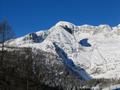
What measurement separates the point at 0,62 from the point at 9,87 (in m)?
5.86

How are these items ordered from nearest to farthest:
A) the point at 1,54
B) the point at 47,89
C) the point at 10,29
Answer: the point at 10,29 < the point at 1,54 < the point at 47,89

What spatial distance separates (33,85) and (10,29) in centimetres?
3773

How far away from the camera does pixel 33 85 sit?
348 feet

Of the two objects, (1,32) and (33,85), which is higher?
(1,32)

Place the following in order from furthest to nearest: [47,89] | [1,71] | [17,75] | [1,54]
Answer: [47,89]
[17,75]
[1,71]
[1,54]

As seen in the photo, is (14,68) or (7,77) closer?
(7,77)

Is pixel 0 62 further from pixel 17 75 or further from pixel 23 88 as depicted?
pixel 17 75

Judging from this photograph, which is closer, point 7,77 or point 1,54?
point 1,54

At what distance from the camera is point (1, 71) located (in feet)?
273

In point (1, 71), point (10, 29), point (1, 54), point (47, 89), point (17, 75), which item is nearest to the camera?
point (10, 29)

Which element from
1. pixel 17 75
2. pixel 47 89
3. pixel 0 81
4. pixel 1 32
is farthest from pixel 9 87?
pixel 47 89

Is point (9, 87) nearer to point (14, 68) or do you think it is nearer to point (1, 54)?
point (1, 54)

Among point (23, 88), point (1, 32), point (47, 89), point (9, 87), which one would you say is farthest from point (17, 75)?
point (47, 89)

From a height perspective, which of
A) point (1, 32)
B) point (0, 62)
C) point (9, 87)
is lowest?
point (9, 87)
